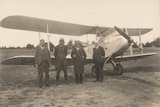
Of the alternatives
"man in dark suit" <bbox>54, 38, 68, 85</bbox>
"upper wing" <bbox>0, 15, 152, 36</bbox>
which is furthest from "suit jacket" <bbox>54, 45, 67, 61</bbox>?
"upper wing" <bbox>0, 15, 152, 36</bbox>

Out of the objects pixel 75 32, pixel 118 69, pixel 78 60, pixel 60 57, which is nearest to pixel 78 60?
pixel 78 60

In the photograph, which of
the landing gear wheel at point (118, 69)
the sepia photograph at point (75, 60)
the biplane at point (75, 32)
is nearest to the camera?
the sepia photograph at point (75, 60)

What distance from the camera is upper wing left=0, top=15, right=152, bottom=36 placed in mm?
6758

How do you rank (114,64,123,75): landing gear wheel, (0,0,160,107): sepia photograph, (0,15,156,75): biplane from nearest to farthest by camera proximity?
(0,0,160,107): sepia photograph
(0,15,156,75): biplane
(114,64,123,75): landing gear wheel

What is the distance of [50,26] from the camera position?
8.11 m

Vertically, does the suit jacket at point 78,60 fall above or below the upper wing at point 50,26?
below

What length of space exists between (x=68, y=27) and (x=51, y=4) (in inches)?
94.8

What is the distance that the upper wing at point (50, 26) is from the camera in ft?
22.2

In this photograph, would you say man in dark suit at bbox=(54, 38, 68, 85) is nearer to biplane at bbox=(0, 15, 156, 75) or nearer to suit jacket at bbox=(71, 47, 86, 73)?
suit jacket at bbox=(71, 47, 86, 73)

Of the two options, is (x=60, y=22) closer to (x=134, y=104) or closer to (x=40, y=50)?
(x=40, y=50)

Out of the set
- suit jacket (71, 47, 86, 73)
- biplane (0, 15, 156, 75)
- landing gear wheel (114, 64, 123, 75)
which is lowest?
landing gear wheel (114, 64, 123, 75)

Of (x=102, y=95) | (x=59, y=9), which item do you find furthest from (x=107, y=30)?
(x=102, y=95)

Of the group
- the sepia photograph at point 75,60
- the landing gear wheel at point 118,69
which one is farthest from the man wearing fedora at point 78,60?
the landing gear wheel at point 118,69

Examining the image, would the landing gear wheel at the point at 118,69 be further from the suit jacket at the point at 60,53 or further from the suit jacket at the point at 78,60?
the suit jacket at the point at 60,53
